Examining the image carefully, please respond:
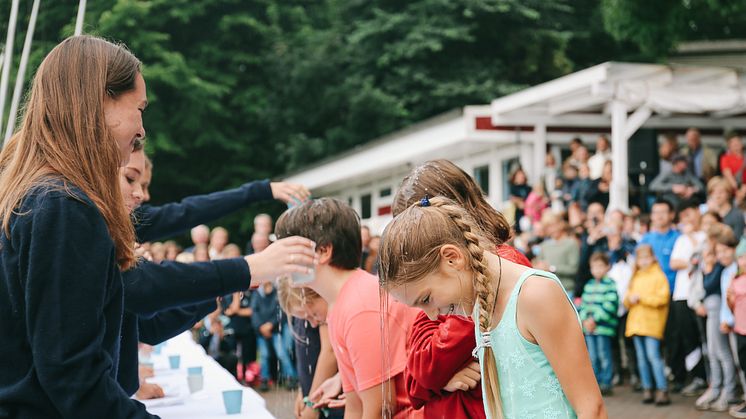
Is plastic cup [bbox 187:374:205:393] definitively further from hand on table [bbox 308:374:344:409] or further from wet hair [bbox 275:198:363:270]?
wet hair [bbox 275:198:363:270]

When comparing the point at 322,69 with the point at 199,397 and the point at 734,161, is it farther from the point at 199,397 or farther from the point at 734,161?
the point at 199,397

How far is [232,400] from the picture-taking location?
12.7ft

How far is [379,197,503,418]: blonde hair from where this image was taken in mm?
2309

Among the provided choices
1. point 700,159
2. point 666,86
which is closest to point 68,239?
point 700,159

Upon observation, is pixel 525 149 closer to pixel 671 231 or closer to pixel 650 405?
pixel 671 231

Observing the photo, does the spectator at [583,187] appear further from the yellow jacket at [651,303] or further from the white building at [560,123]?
the yellow jacket at [651,303]

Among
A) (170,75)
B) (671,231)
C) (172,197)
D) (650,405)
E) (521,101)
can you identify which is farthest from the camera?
(172,197)

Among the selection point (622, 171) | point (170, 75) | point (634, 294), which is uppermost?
point (170, 75)

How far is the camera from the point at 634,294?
9445 millimetres

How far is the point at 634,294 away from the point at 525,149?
772 cm

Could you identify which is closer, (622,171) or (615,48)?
(622,171)

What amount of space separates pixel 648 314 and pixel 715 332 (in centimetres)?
85

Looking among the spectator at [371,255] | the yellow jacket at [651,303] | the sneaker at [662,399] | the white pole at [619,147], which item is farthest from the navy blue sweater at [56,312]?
the white pole at [619,147]

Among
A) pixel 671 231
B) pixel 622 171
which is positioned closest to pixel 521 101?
pixel 622 171
